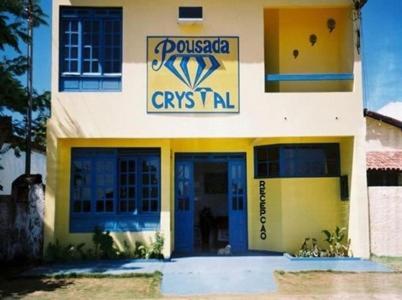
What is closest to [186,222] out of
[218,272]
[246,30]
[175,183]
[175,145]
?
[175,183]

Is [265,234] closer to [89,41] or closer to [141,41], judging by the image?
[141,41]

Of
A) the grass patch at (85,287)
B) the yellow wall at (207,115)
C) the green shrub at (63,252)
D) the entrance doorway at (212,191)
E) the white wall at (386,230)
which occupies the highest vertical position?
the yellow wall at (207,115)

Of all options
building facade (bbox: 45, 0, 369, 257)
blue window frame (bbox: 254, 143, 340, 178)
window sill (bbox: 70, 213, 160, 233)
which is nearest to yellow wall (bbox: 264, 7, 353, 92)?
building facade (bbox: 45, 0, 369, 257)

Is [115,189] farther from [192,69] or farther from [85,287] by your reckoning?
[192,69]

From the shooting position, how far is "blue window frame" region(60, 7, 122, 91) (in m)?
13.1

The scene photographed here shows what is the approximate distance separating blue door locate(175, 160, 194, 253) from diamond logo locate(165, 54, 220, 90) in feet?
10.2

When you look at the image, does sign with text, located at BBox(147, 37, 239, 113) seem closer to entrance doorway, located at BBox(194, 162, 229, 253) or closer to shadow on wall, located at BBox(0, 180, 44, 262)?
shadow on wall, located at BBox(0, 180, 44, 262)

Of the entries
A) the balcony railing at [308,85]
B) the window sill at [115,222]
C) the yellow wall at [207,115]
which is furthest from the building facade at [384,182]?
the window sill at [115,222]

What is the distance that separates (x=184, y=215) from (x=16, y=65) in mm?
7006

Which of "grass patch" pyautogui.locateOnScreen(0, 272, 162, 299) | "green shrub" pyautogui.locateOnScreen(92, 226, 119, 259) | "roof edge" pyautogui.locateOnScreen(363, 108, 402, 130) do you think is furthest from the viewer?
"roof edge" pyautogui.locateOnScreen(363, 108, 402, 130)

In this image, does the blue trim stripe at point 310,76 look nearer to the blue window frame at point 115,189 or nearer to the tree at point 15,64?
the blue window frame at point 115,189

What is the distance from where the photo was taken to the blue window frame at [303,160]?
13.8 meters

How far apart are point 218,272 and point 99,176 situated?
14.4ft

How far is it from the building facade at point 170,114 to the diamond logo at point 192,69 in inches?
1.1
